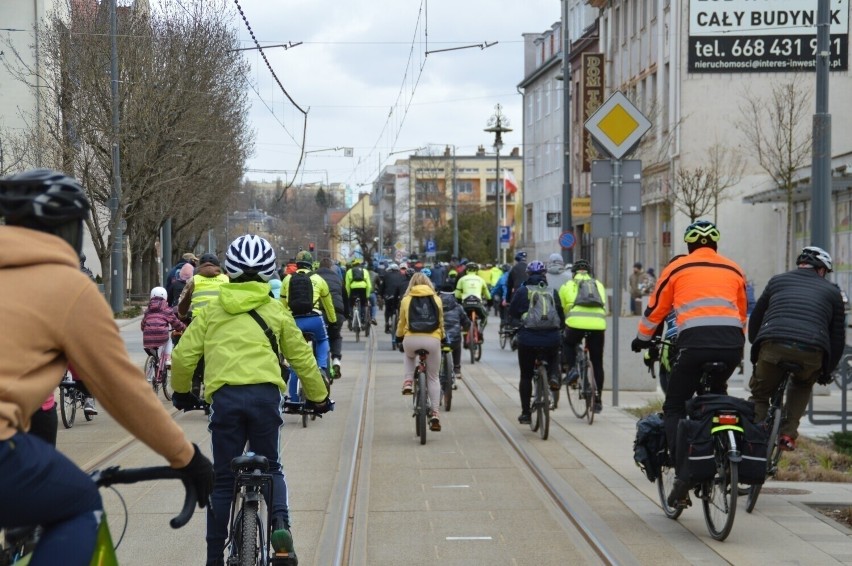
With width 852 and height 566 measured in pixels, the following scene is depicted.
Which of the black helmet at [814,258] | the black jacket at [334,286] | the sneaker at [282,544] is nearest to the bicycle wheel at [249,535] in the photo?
the sneaker at [282,544]

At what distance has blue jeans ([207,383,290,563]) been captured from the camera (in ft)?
19.5

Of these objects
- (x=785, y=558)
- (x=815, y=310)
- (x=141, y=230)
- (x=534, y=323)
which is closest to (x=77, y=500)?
(x=785, y=558)

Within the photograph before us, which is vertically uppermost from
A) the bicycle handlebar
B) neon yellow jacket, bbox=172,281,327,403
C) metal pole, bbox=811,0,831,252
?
metal pole, bbox=811,0,831,252

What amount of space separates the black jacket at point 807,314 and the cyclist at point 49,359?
644 cm

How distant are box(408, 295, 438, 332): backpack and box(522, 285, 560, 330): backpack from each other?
894 millimetres

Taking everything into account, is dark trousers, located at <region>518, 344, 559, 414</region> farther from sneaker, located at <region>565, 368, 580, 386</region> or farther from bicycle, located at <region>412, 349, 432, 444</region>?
sneaker, located at <region>565, 368, 580, 386</region>

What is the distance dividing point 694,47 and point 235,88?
15.0 meters

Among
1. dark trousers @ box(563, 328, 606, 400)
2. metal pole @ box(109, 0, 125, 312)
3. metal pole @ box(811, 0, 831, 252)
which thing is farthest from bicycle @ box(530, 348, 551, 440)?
metal pole @ box(109, 0, 125, 312)

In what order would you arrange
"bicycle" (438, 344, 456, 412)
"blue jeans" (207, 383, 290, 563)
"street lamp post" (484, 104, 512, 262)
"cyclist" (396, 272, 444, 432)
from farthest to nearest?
"street lamp post" (484, 104, 512, 262), "bicycle" (438, 344, 456, 412), "cyclist" (396, 272, 444, 432), "blue jeans" (207, 383, 290, 563)

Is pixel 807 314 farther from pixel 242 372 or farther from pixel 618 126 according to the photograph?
pixel 618 126

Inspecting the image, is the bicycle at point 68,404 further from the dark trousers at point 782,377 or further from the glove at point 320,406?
the glove at point 320,406

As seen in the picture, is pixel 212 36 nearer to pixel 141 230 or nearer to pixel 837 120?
pixel 141 230

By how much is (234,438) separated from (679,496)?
3.55m

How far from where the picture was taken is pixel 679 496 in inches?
337
